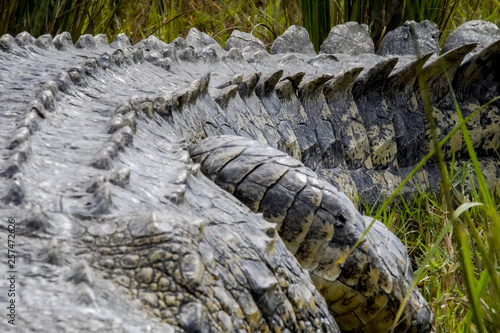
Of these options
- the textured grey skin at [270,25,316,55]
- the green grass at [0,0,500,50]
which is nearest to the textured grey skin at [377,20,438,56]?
the green grass at [0,0,500,50]

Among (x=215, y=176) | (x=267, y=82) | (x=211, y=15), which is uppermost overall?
(x=267, y=82)

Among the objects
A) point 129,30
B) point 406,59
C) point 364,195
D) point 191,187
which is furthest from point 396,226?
point 129,30

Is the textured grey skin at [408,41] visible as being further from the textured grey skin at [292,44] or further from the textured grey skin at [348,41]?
the textured grey skin at [292,44]

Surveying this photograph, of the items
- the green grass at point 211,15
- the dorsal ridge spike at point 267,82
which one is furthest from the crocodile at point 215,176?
the green grass at point 211,15

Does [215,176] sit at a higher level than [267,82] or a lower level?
lower

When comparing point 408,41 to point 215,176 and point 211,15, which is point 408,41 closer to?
point 215,176

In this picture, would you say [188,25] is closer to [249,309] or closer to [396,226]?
[396,226]

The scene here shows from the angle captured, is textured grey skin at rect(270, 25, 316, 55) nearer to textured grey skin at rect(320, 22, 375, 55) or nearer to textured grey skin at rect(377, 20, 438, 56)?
textured grey skin at rect(320, 22, 375, 55)

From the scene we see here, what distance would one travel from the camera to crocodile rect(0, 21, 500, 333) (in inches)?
47.2

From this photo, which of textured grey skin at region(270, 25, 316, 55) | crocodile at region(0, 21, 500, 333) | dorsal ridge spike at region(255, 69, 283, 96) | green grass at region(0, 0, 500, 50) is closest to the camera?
crocodile at region(0, 21, 500, 333)

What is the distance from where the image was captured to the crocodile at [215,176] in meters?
1.20

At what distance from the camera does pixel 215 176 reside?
7.22 ft

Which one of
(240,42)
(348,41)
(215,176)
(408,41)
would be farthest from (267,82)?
(408,41)

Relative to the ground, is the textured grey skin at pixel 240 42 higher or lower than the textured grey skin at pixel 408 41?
lower
